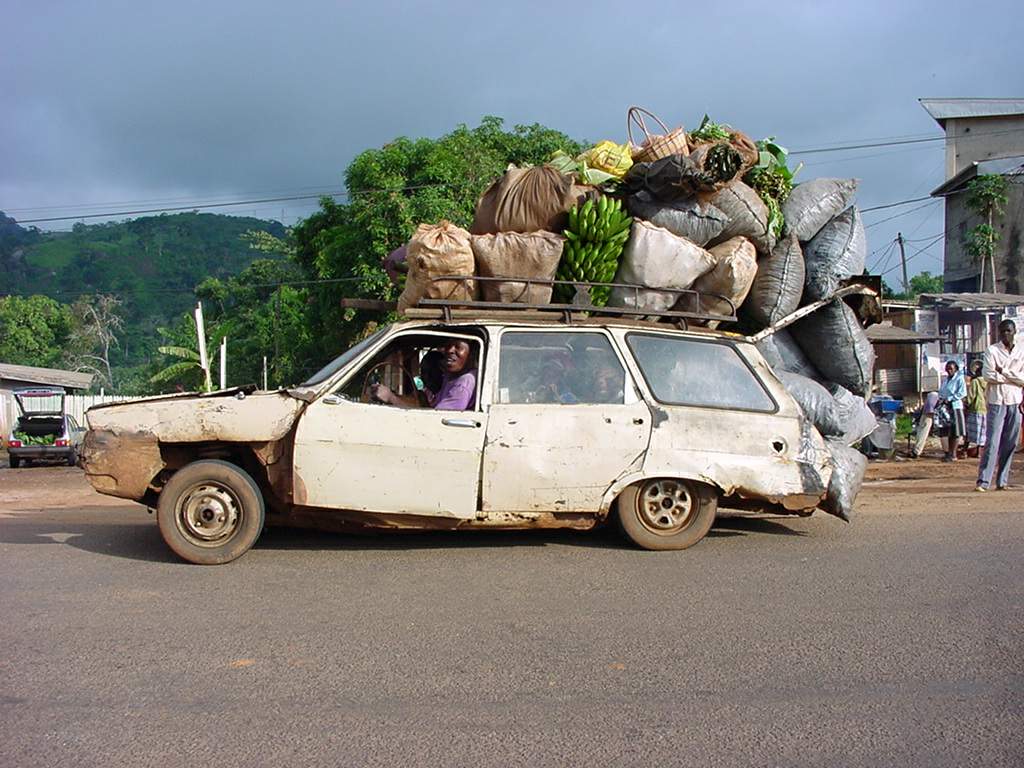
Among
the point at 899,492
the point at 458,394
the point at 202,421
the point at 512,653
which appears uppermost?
the point at 458,394

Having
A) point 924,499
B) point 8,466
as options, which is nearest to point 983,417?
point 924,499

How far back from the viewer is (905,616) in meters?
4.76

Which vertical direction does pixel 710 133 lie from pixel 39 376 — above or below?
above

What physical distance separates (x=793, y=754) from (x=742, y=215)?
4.77 m

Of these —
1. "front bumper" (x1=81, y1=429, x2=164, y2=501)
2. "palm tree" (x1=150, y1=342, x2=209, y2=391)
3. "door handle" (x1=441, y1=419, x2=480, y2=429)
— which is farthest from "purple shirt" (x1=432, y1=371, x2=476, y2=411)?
"palm tree" (x1=150, y1=342, x2=209, y2=391)

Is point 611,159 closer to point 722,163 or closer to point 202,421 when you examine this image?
point 722,163

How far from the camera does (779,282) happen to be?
7.33m

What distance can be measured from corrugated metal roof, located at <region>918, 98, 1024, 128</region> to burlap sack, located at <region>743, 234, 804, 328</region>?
40592 millimetres

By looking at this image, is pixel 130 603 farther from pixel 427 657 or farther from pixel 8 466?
pixel 8 466

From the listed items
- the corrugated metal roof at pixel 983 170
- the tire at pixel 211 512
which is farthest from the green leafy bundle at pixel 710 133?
the corrugated metal roof at pixel 983 170

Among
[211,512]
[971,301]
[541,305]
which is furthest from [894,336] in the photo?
[211,512]

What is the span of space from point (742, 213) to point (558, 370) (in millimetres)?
2164

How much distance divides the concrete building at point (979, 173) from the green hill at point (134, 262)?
2152 inches

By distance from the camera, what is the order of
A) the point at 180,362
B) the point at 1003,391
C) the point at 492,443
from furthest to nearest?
1. the point at 180,362
2. the point at 1003,391
3. the point at 492,443
